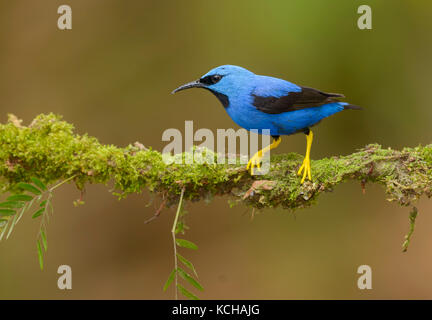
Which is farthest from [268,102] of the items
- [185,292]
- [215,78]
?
[185,292]

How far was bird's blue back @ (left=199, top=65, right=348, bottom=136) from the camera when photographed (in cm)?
381

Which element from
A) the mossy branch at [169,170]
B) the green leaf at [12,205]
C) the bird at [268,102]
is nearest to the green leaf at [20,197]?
the green leaf at [12,205]

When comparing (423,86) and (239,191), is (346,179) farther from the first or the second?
(423,86)

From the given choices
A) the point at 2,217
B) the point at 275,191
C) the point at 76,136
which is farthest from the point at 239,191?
the point at 2,217

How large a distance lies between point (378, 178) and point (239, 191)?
1.02 m

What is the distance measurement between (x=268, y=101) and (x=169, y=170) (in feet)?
3.12

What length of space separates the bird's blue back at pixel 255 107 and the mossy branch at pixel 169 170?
1.06 feet

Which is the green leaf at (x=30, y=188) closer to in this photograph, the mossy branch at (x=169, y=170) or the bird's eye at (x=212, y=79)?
the mossy branch at (x=169, y=170)

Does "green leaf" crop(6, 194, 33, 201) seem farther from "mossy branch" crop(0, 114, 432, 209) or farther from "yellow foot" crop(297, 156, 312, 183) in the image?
"yellow foot" crop(297, 156, 312, 183)

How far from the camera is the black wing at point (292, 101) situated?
377 centimetres

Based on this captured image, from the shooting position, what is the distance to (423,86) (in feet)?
20.7

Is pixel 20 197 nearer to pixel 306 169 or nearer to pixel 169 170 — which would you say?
pixel 169 170

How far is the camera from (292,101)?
3805mm

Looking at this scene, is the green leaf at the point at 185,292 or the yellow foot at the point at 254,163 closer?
the green leaf at the point at 185,292
